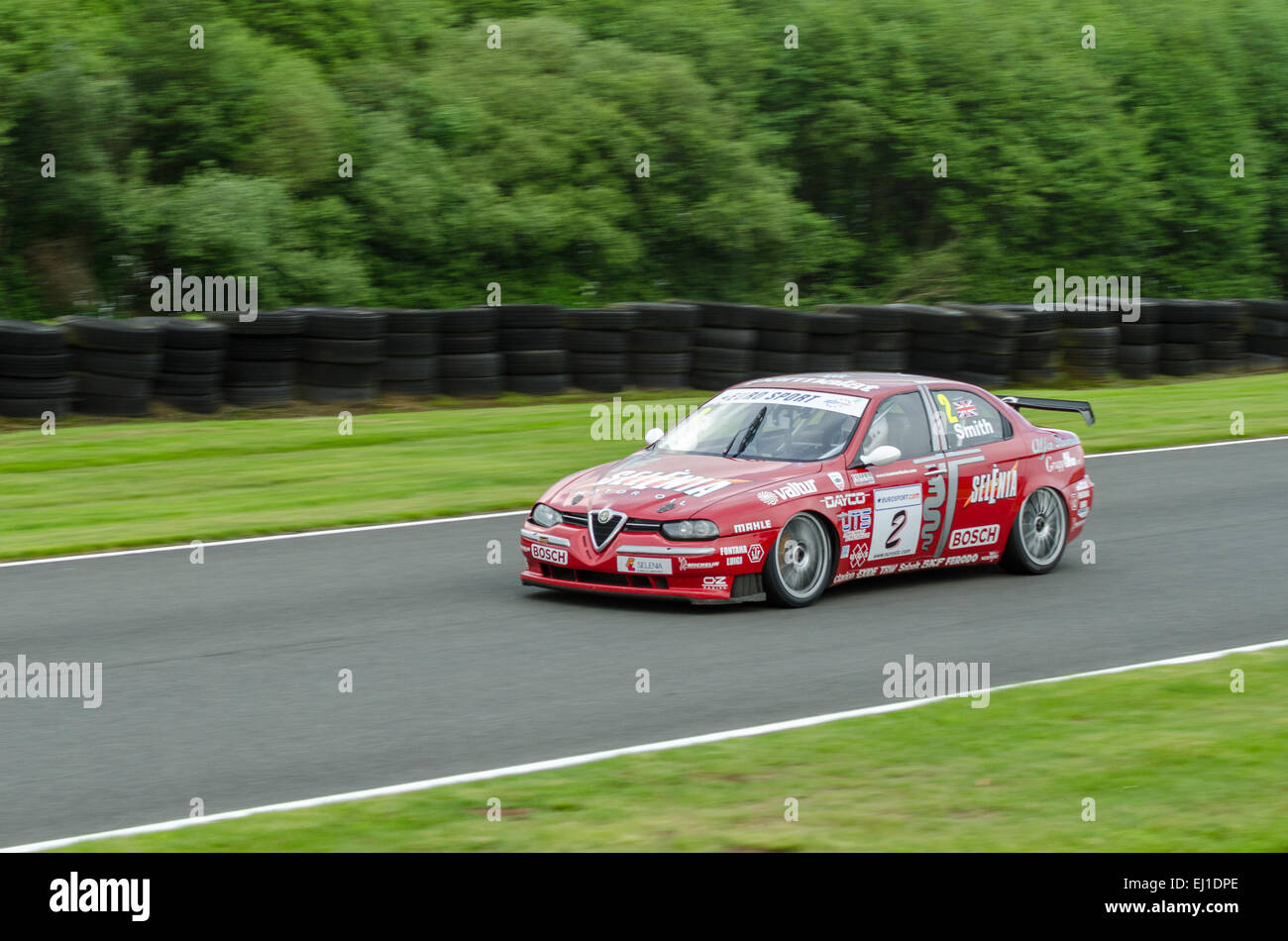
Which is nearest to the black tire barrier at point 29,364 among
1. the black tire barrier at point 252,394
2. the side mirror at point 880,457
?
the black tire barrier at point 252,394

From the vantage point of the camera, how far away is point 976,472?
37.1 ft

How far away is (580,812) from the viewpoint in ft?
20.3

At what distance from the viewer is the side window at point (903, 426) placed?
11.1m

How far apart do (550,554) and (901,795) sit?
14.8 feet

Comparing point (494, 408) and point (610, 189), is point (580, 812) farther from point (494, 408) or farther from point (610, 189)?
point (610, 189)

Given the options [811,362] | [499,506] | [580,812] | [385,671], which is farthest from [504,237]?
[580,812]

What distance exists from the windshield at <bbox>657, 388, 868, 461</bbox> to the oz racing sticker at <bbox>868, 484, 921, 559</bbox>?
438mm

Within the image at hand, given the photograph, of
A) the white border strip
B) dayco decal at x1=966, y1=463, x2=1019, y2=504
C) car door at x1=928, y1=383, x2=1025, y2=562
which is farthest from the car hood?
the white border strip

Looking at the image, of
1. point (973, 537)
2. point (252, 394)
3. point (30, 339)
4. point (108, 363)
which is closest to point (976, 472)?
point (973, 537)

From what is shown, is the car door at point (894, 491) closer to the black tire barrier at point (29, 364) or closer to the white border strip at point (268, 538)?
the white border strip at point (268, 538)

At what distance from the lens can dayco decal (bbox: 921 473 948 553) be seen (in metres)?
11.0

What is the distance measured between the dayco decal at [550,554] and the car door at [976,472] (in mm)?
2545

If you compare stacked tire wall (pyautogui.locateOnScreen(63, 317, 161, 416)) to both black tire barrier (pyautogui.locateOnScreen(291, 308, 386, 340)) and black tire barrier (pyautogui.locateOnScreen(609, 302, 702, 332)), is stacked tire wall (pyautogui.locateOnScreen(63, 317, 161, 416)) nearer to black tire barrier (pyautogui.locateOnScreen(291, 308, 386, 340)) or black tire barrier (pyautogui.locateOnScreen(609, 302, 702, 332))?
black tire barrier (pyautogui.locateOnScreen(291, 308, 386, 340))

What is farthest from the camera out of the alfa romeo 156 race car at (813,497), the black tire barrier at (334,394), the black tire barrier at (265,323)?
the black tire barrier at (334,394)
